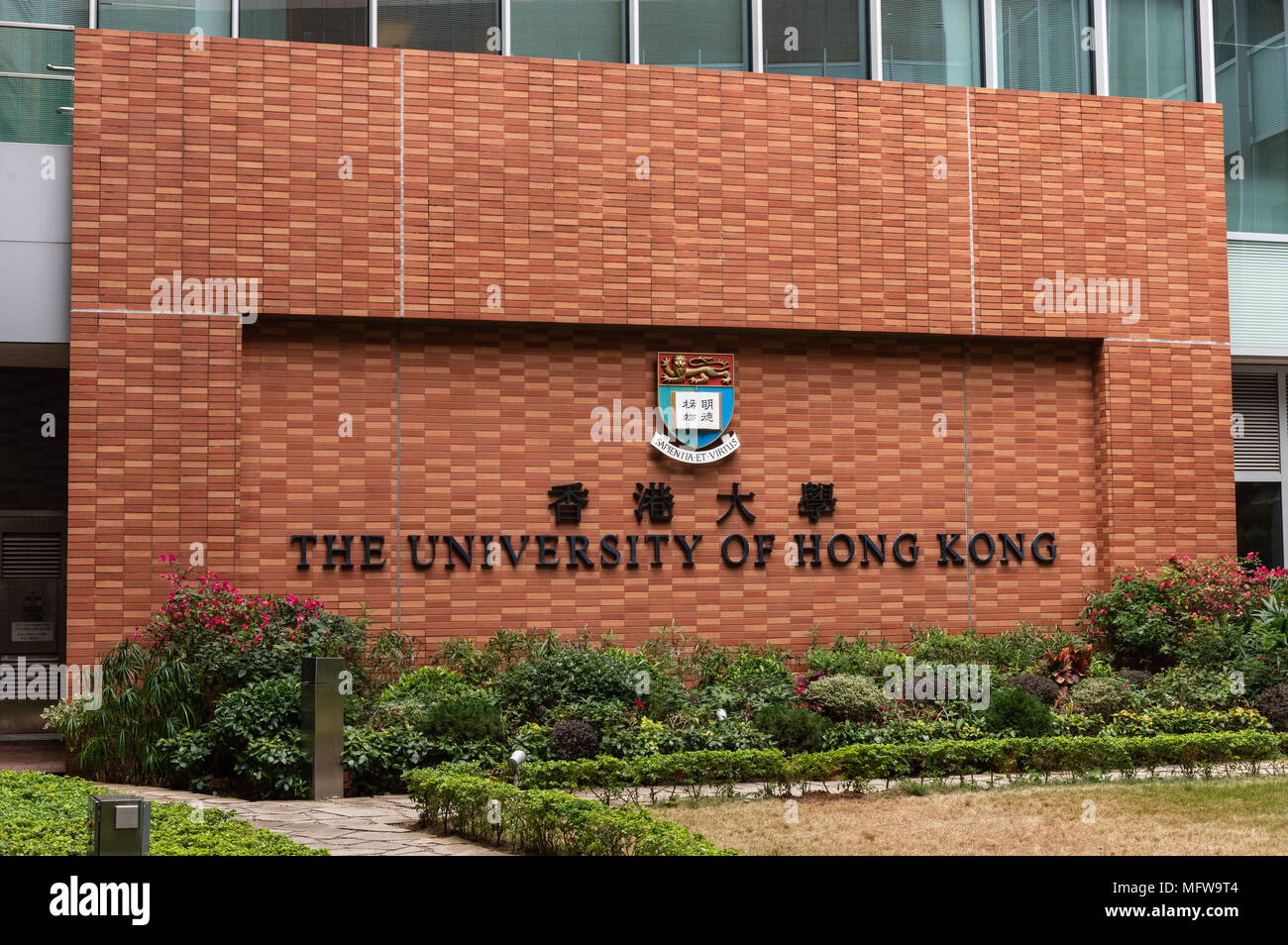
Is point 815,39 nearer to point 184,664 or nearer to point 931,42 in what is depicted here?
point 931,42

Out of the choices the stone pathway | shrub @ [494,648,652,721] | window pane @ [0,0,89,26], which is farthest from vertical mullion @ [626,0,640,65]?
the stone pathway

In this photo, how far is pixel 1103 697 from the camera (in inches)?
487

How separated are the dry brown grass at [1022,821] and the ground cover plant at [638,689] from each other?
113 centimetres

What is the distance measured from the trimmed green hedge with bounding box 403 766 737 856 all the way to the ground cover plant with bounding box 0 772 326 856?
1.36 m

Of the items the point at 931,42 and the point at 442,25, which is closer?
the point at 442,25

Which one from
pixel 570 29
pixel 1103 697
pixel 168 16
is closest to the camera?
pixel 1103 697

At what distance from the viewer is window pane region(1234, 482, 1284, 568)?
52.0 feet

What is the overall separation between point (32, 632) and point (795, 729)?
912cm

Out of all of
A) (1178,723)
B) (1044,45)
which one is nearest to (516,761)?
(1178,723)

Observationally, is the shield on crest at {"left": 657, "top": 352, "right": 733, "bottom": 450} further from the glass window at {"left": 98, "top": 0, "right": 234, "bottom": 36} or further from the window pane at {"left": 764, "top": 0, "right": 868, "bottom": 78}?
the glass window at {"left": 98, "top": 0, "right": 234, "bottom": 36}

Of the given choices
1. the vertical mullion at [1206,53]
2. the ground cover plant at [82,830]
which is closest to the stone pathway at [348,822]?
the ground cover plant at [82,830]

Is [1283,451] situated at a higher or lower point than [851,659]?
higher

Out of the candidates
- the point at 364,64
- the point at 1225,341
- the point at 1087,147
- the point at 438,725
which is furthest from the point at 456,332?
the point at 1225,341
